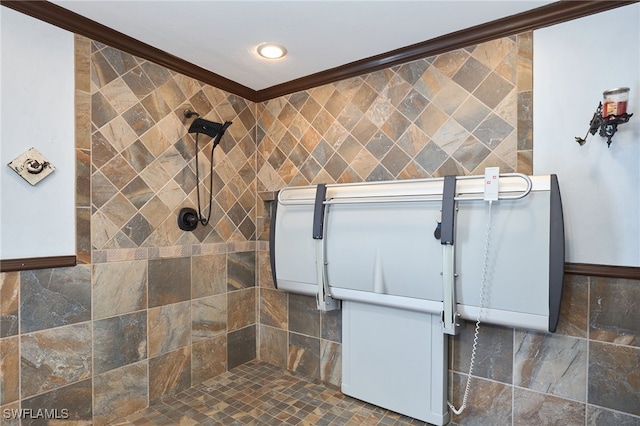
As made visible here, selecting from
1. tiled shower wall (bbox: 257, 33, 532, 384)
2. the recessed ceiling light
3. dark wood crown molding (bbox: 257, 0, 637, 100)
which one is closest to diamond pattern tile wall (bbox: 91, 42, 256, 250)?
tiled shower wall (bbox: 257, 33, 532, 384)

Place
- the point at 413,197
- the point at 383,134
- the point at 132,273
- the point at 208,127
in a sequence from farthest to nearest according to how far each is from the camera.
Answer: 1. the point at 208,127
2. the point at 383,134
3. the point at 132,273
4. the point at 413,197

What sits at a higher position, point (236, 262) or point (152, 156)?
point (152, 156)

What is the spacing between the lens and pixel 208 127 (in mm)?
1965

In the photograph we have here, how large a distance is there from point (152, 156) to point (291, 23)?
39.1 inches

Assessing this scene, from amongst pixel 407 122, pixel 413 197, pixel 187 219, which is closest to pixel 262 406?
pixel 187 219

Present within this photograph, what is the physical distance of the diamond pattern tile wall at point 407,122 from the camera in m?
1.52

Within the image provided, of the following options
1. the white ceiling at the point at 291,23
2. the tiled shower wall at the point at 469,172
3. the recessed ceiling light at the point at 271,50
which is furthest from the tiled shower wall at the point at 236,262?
the recessed ceiling light at the point at 271,50

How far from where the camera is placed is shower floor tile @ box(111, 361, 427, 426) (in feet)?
5.36

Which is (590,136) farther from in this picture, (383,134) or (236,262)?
(236,262)

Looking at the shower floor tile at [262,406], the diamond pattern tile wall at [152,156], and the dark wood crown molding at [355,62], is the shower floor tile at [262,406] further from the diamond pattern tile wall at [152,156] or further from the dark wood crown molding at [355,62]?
the dark wood crown molding at [355,62]

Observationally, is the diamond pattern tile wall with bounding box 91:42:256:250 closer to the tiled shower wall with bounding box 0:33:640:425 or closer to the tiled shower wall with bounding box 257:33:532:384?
the tiled shower wall with bounding box 0:33:640:425

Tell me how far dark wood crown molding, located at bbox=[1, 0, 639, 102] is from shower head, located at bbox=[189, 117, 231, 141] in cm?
30

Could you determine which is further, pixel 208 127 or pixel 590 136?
pixel 208 127

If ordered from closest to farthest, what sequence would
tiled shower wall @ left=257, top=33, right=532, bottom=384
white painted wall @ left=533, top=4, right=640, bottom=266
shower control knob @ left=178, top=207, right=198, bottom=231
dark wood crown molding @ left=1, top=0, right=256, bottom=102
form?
white painted wall @ left=533, top=4, right=640, bottom=266 < dark wood crown molding @ left=1, top=0, right=256, bottom=102 < tiled shower wall @ left=257, top=33, right=532, bottom=384 < shower control knob @ left=178, top=207, right=198, bottom=231
